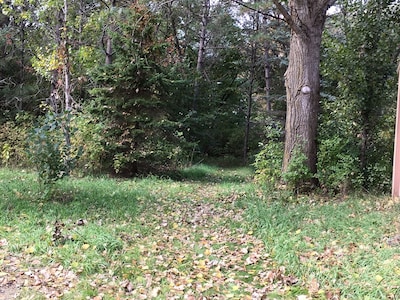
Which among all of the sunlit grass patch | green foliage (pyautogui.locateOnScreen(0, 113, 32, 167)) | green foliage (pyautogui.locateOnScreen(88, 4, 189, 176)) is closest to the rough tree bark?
the sunlit grass patch

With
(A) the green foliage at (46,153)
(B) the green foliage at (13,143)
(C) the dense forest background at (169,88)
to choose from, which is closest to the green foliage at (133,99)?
(C) the dense forest background at (169,88)

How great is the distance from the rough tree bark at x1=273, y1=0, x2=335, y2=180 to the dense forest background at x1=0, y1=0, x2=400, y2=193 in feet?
0.94

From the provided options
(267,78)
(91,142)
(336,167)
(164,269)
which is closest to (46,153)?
(164,269)

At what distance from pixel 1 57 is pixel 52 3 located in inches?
211

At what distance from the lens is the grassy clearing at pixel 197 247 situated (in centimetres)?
350

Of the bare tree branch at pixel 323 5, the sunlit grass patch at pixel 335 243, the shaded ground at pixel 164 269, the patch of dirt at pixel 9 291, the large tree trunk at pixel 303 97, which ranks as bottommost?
the patch of dirt at pixel 9 291

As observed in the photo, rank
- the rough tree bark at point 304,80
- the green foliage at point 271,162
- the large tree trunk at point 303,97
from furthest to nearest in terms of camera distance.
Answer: the green foliage at point 271,162 < the large tree trunk at point 303,97 < the rough tree bark at point 304,80

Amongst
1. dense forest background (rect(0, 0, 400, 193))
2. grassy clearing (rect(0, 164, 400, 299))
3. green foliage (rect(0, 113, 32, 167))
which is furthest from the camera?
green foliage (rect(0, 113, 32, 167))

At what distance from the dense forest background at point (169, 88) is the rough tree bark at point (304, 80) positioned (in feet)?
0.94

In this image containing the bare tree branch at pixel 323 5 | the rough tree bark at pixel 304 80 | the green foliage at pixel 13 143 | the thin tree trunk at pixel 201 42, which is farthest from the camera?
the thin tree trunk at pixel 201 42

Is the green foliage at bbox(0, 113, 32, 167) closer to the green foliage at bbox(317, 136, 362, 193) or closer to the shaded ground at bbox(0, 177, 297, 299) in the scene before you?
the shaded ground at bbox(0, 177, 297, 299)

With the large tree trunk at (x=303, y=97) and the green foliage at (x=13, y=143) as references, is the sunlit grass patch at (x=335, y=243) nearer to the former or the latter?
the large tree trunk at (x=303, y=97)

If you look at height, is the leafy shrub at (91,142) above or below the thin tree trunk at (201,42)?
below

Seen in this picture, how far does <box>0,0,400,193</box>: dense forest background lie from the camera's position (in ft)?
25.1
